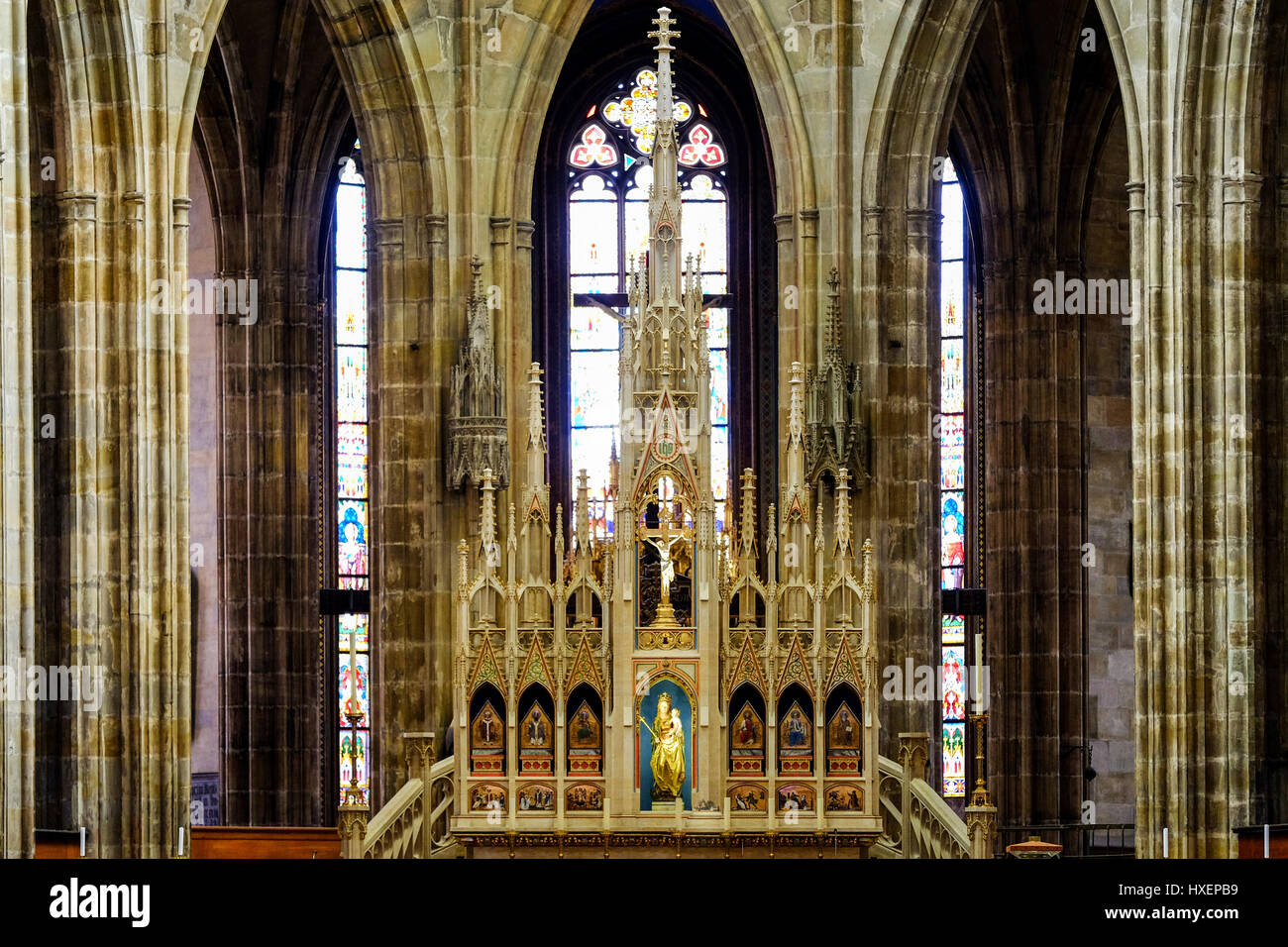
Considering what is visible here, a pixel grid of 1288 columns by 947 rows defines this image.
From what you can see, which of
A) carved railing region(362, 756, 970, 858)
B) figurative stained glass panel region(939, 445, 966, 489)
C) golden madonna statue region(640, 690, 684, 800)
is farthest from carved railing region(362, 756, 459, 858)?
figurative stained glass panel region(939, 445, 966, 489)

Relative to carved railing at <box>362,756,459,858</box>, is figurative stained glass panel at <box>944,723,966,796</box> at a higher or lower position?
lower

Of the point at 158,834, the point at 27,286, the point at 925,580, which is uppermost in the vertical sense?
the point at 27,286

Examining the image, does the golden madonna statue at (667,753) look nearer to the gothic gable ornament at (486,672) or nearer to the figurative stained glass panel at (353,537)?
the gothic gable ornament at (486,672)

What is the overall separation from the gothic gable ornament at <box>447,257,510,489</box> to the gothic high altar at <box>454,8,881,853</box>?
158 inches

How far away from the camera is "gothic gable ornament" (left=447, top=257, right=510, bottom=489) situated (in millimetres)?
28000

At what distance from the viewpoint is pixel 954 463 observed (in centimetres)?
3438

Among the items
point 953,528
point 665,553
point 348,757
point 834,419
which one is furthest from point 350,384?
point 665,553

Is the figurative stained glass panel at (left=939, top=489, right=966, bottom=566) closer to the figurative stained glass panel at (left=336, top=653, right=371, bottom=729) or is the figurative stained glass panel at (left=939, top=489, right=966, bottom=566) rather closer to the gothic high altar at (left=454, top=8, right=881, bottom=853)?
the figurative stained glass panel at (left=336, top=653, right=371, bottom=729)

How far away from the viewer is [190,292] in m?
34.3

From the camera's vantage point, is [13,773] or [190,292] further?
[190,292]

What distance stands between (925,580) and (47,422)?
9.19 metres
